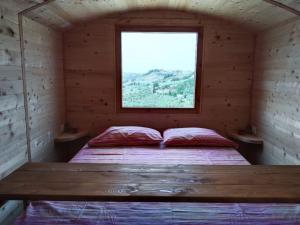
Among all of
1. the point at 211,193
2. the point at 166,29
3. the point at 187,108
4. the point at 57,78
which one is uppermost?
the point at 166,29

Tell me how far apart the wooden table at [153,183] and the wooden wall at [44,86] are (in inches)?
39.7

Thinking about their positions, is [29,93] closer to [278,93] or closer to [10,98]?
[10,98]

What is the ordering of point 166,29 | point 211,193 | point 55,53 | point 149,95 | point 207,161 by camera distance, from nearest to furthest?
point 211,193, point 207,161, point 55,53, point 166,29, point 149,95

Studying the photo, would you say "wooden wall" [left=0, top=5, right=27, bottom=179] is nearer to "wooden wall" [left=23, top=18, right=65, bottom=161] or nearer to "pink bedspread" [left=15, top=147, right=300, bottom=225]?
"wooden wall" [left=23, top=18, right=65, bottom=161]

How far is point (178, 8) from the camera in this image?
3.17 m

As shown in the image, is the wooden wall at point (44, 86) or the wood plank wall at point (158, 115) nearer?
the wooden wall at point (44, 86)

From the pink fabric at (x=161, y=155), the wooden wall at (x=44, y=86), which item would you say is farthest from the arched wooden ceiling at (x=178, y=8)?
the pink fabric at (x=161, y=155)

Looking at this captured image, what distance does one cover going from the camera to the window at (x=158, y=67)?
3.39 meters

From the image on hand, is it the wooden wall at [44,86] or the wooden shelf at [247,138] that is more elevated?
the wooden wall at [44,86]

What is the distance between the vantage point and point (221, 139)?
300 centimetres

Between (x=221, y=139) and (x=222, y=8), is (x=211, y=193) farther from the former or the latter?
(x=222, y=8)

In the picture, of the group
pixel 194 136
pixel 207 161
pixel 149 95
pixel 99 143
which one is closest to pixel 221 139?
pixel 194 136

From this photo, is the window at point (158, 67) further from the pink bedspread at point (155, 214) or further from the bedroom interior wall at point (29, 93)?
the pink bedspread at point (155, 214)

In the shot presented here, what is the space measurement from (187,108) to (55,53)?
1.81 meters
